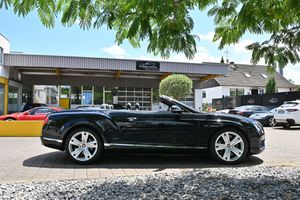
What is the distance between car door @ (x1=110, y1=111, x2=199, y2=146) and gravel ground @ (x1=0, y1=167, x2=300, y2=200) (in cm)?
169

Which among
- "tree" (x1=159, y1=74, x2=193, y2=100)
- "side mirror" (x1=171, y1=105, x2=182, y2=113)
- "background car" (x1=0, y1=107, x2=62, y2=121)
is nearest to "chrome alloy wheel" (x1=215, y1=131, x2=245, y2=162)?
"side mirror" (x1=171, y1=105, x2=182, y2=113)

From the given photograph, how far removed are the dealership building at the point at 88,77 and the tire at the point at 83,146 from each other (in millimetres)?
18405

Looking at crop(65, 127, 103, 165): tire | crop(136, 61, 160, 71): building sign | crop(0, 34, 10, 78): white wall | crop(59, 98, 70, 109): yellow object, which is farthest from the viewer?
crop(59, 98, 70, 109): yellow object

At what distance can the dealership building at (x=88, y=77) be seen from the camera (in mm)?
24472

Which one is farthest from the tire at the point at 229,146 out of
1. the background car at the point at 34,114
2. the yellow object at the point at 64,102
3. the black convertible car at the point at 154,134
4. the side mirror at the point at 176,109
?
the yellow object at the point at 64,102

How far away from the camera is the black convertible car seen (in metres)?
7.05

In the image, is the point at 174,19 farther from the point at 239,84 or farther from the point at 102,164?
the point at 239,84

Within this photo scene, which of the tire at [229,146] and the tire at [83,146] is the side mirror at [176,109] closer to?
the tire at [229,146]

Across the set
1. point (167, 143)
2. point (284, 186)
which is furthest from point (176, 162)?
point (284, 186)

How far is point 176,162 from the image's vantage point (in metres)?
7.29

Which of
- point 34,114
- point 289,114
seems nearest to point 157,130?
point 289,114

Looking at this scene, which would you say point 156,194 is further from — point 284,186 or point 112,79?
point 112,79

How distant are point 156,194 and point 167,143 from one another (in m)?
2.93

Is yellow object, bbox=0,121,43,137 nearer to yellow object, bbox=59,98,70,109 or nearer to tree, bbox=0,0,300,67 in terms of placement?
tree, bbox=0,0,300,67
